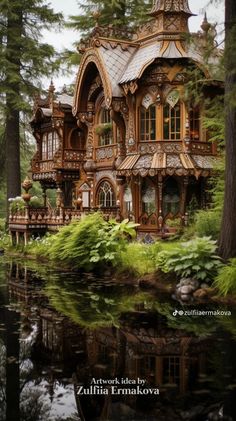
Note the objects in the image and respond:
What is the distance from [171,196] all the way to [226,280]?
11.8m

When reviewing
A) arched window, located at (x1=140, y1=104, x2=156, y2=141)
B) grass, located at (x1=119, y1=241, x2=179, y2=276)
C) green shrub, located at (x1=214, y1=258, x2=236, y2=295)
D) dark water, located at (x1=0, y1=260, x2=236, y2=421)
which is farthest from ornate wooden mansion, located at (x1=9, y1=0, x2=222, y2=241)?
dark water, located at (x1=0, y1=260, x2=236, y2=421)

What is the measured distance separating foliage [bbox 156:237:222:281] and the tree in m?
16.9

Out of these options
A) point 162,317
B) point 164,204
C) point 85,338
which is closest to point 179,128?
point 164,204

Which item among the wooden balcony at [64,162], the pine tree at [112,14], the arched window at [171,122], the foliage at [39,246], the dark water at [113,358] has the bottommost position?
the dark water at [113,358]

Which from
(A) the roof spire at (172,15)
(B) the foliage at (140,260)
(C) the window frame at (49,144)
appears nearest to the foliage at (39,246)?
(B) the foliage at (140,260)

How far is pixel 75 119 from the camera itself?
29312 mm

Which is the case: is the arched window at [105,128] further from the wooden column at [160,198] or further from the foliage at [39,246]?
the foliage at [39,246]

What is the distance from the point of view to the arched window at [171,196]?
2288cm

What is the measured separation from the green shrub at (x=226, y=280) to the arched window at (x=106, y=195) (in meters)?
13.8

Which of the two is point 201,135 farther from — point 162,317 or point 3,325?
point 3,325

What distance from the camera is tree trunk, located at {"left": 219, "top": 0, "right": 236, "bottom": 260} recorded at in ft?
40.5

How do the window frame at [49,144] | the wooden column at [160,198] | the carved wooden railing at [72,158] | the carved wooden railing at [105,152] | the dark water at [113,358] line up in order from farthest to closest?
1. the window frame at [49,144]
2. the carved wooden railing at [72,158]
3. the carved wooden railing at [105,152]
4. the wooden column at [160,198]
5. the dark water at [113,358]

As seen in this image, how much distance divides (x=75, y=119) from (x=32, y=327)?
21.7 metres

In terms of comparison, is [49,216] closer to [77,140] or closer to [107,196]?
[107,196]
